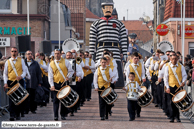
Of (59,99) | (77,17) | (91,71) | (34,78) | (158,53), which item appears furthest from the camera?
(77,17)

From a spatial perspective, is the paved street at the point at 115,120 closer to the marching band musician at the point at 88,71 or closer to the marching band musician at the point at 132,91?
the marching band musician at the point at 132,91

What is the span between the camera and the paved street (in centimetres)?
1177

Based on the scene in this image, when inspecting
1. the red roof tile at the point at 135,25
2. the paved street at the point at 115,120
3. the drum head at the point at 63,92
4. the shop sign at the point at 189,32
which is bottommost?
the paved street at the point at 115,120

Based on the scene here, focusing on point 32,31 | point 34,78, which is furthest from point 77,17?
point 34,78

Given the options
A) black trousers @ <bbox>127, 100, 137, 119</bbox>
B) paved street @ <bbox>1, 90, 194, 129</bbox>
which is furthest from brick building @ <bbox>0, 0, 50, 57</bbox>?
black trousers @ <bbox>127, 100, 137, 119</bbox>

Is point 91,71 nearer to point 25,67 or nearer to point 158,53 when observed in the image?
point 158,53

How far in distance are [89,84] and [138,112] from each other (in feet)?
19.8

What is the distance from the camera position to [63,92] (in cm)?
1264

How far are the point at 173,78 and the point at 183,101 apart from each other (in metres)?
0.79

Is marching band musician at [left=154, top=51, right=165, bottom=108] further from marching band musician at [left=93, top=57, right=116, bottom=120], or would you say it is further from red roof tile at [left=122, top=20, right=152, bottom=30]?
red roof tile at [left=122, top=20, right=152, bottom=30]

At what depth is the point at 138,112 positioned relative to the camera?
548 inches

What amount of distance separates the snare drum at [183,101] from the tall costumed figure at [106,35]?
7898 millimetres

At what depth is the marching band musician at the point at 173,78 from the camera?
12633 mm

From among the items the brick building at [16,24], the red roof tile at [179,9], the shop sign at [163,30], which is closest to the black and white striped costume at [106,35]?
the shop sign at [163,30]
